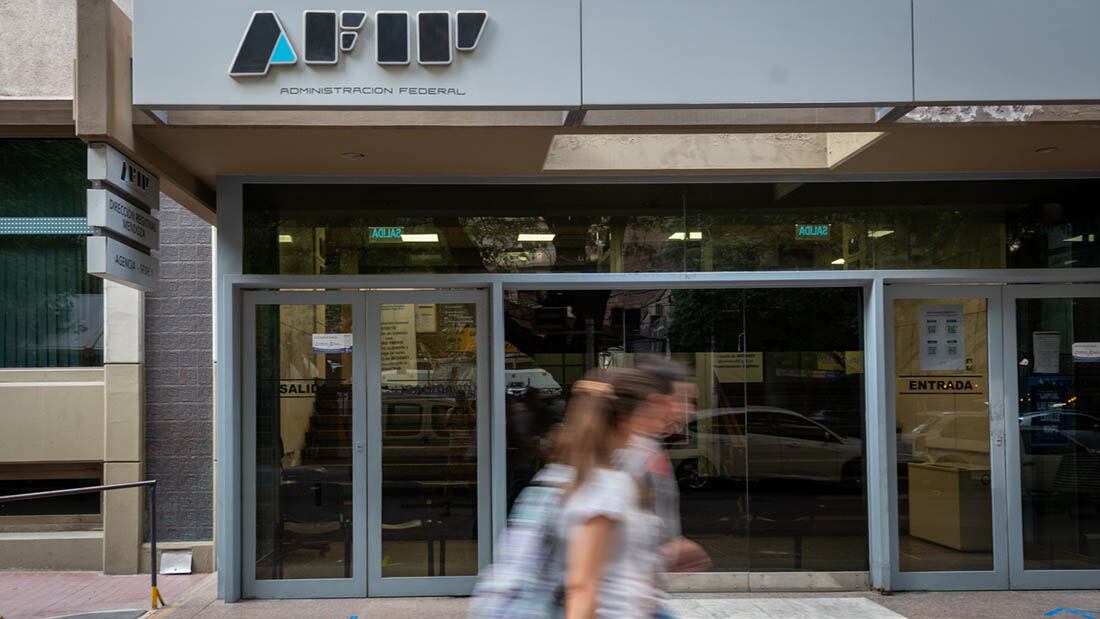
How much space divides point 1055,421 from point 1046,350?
609 millimetres

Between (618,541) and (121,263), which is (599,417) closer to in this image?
(618,541)

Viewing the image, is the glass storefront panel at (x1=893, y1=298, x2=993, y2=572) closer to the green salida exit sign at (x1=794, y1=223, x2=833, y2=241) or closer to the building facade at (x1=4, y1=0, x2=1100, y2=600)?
the building facade at (x1=4, y1=0, x2=1100, y2=600)

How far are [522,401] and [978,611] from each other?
12.8 feet

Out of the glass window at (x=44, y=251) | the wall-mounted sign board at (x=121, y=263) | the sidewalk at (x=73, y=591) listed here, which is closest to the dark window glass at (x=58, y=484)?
the sidewalk at (x=73, y=591)

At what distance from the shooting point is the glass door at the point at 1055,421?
25.6ft

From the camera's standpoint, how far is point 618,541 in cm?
306

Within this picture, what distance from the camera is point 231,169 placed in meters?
7.27

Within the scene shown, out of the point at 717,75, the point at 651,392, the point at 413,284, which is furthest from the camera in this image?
Result: the point at 413,284

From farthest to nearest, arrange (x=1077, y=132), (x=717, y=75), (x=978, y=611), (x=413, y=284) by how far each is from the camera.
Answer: (x=413, y=284)
(x=978, y=611)
(x=1077, y=132)
(x=717, y=75)

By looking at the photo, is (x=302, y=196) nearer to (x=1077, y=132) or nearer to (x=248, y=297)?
(x=248, y=297)

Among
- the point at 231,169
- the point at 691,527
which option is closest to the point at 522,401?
the point at 691,527

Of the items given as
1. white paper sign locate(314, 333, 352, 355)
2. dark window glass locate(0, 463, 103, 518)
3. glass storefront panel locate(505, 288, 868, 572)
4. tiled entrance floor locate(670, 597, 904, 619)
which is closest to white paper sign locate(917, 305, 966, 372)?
glass storefront panel locate(505, 288, 868, 572)

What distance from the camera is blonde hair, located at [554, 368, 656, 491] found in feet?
10.4

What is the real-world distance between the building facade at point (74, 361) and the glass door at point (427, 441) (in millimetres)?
2558
